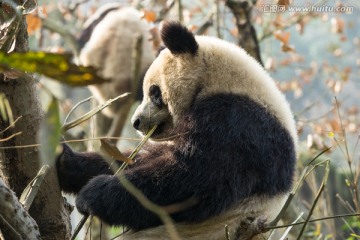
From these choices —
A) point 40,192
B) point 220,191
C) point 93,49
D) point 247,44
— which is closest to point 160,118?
point 220,191

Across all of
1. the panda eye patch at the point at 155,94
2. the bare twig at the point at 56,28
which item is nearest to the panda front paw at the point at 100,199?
the panda eye patch at the point at 155,94

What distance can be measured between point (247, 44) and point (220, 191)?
2.46 meters

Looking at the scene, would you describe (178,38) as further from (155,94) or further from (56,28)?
(56,28)

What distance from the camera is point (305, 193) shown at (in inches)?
354

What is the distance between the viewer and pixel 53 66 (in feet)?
3.09

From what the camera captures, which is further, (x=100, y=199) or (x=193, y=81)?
(x=193, y=81)

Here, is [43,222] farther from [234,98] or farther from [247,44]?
[247,44]

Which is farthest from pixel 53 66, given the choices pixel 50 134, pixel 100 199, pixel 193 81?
pixel 193 81

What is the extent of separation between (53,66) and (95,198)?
7.84ft

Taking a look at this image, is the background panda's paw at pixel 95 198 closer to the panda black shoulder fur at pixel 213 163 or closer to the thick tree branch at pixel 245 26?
the panda black shoulder fur at pixel 213 163

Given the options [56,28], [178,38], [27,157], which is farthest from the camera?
[56,28]

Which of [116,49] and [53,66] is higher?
[53,66]

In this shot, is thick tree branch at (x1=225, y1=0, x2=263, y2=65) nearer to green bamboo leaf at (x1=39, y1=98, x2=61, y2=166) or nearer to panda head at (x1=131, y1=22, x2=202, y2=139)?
panda head at (x1=131, y1=22, x2=202, y2=139)

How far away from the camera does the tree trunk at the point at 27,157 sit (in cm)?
253
